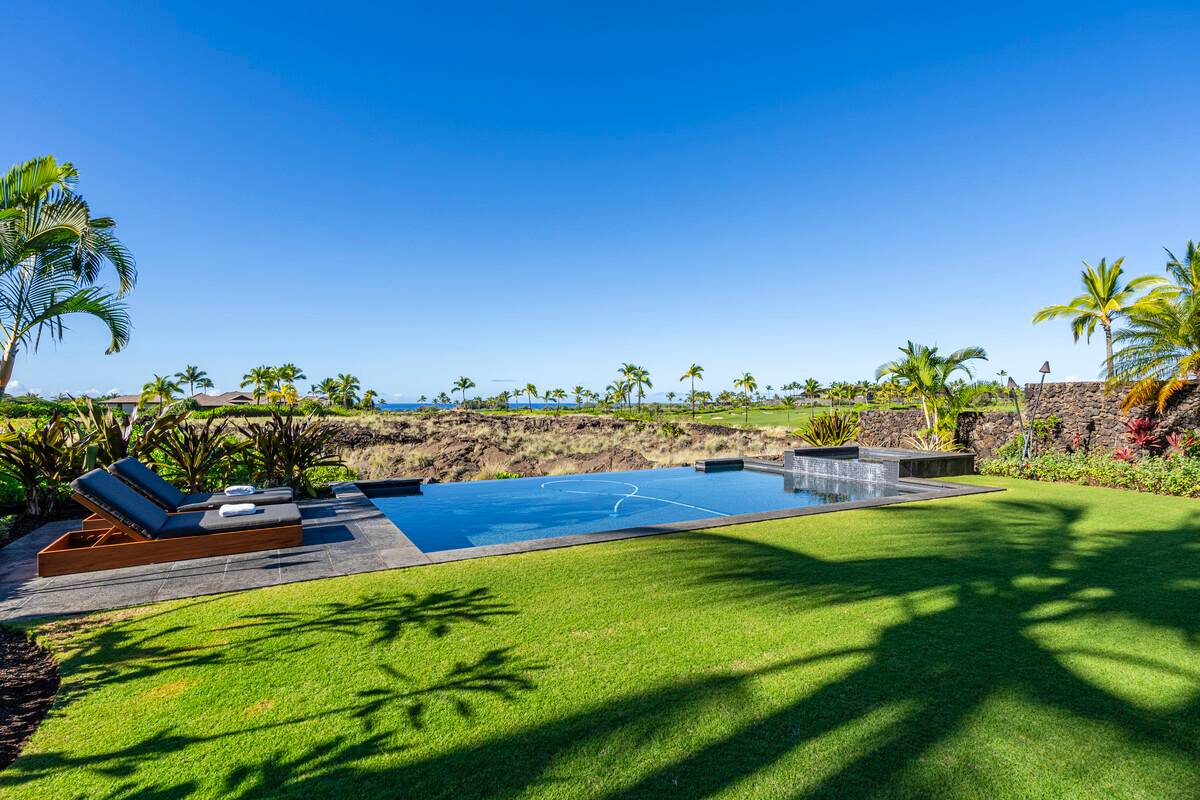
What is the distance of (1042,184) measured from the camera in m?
14.3

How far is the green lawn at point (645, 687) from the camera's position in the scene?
206 cm

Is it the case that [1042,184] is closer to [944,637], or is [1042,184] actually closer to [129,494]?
[944,637]

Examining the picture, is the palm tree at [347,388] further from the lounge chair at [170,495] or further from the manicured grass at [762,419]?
the lounge chair at [170,495]

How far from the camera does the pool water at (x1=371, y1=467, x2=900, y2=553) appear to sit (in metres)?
7.89

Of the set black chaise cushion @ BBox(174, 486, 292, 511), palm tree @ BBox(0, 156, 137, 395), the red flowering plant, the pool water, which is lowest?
the pool water

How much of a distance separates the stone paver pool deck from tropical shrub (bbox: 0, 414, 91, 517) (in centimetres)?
60

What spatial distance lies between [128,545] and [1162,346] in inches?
618

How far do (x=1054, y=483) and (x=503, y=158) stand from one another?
18625 millimetres

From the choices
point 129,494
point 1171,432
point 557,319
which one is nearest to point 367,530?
point 129,494

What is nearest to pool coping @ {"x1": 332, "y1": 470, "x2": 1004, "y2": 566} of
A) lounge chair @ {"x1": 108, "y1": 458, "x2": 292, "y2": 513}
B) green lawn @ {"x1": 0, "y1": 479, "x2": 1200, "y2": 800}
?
green lawn @ {"x1": 0, "y1": 479, "x2": 1200, "y2": 800}

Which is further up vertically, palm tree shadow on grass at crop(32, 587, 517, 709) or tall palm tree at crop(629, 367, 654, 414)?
tall palm tree at crop(629, 367, 654, 414)

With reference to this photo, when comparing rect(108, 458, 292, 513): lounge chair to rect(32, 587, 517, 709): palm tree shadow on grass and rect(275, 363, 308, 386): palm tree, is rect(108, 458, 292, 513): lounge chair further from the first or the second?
rect(275, 363, 308, 386): palm tree

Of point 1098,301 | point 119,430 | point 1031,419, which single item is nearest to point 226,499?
point 119,430

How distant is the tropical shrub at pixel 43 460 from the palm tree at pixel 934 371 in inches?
672
